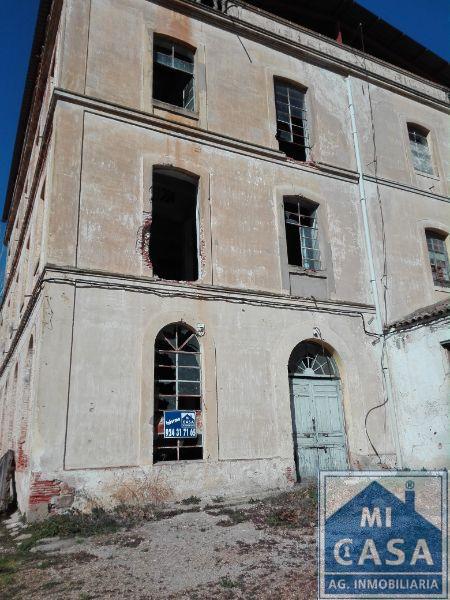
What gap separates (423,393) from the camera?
36.1 ft

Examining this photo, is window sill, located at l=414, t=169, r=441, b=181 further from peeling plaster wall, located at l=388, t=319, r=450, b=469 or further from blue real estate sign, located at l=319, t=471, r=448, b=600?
blue real estate sign, located at l=319, t=471, r=448, b=600

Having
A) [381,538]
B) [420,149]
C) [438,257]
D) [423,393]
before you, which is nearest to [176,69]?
[420,149]

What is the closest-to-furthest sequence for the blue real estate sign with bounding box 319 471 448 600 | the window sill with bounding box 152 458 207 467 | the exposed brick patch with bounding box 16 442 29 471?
the blue real estate sign with bounding box 319 471 448 600 → the exposed brick patch with bounding box 16 442 29 471 → the window sill with bounding box 152 458 207 467

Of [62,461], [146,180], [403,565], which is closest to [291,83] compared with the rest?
[146,180]

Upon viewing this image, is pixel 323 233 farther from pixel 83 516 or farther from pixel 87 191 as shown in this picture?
pixel 83 516

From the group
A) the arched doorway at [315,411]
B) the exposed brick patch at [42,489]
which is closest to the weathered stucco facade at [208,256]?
the exposed brick patch at [42,489]

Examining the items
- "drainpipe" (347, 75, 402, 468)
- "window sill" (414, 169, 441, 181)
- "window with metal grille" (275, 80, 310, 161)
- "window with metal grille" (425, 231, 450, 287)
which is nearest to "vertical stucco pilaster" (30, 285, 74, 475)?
"window with metal grille" (275, 80, 310, 161)

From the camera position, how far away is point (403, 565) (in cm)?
415

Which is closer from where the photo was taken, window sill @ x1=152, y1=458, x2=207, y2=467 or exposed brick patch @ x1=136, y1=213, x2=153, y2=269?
window sill @ x1=152, y1=458, x2=207, y2=467

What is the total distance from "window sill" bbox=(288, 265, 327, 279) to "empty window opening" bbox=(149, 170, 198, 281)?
3089 mm

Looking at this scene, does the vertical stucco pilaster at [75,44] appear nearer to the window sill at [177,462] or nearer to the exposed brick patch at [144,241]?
the exposed brick patch at [144,241]

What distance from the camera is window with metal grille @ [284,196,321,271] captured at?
12.1 m

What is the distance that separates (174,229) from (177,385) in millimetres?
8288

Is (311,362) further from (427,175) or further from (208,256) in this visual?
(427,175)
